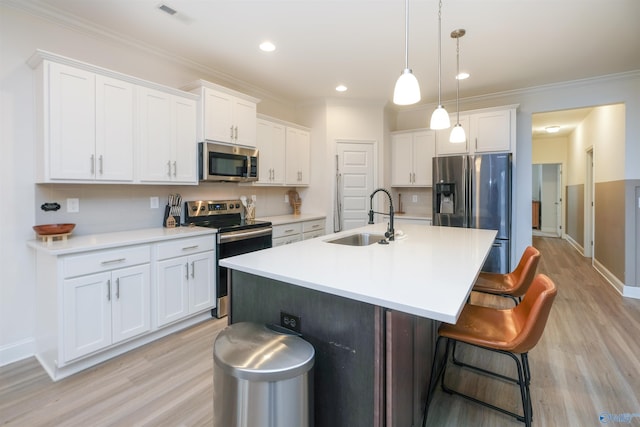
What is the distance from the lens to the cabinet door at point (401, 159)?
5.04 metres

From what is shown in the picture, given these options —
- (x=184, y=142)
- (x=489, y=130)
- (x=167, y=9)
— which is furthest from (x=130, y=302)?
(x=489, y=130)

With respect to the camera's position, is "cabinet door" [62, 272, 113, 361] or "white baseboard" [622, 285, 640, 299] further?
"white baseboard" [622, 285, 640, 299]

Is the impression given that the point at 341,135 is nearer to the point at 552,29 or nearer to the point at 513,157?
the point at 513,157

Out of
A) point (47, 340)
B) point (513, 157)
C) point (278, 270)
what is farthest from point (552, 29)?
point (47, 340)

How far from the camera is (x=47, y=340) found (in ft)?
7.32

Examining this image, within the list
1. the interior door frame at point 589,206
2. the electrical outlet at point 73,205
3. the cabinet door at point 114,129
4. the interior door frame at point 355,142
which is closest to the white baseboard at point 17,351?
the electrical outlet at point 73,205

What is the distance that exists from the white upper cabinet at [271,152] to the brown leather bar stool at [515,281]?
2.80 m

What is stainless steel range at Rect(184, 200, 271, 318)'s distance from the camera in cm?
311

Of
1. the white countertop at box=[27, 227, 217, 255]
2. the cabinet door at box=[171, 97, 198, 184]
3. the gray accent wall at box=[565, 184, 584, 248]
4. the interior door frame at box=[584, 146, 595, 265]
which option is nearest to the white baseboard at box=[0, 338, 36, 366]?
the white countertop at box=[27, 227, 217, 255]

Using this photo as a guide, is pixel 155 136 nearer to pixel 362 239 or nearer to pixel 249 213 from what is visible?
pixel 249 213

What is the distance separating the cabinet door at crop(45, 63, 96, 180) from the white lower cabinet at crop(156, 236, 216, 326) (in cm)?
83

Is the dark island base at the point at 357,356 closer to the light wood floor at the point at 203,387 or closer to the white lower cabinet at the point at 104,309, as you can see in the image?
the light wood floor at the point at 203,387

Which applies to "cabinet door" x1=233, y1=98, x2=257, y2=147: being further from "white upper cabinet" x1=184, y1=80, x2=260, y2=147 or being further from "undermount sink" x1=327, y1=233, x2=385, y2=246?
"undermount sink" x1=327, y1=233, x2=385, y2=246

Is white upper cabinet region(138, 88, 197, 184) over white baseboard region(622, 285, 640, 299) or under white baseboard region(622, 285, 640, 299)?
over
